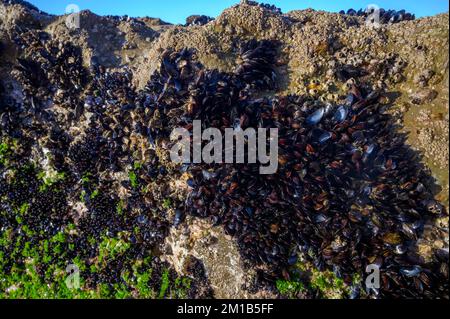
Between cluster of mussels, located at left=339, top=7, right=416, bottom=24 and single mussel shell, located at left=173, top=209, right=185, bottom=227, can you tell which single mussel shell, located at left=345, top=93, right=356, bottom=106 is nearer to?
cluster of mussels, located at left=339, top=7, right=416, bottom=24

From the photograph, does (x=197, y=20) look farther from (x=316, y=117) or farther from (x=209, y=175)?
(x=209, y=175)

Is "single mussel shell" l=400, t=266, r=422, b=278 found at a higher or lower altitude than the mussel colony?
lower

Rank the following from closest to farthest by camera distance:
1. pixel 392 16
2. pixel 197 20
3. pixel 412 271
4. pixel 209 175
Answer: pixel 412 271, pixel 209 175, pixel 392 16, pixel 197 20

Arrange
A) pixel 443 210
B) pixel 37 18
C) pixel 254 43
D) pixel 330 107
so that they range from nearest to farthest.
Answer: pixel 443 210
pixel 330 107
pixel 254 43
pixel 37 18

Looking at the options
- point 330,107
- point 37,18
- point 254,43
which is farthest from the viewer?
point 37,18

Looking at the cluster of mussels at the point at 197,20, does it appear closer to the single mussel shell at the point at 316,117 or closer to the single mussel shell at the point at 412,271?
the single mussel shell at the point at 316,117

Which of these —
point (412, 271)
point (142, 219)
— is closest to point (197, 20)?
point (142, 219)

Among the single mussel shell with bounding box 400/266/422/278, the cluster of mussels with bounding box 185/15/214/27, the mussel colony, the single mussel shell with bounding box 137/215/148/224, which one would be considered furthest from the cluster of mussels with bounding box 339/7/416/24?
the single mussel shell with bounding box 137/215/148/224

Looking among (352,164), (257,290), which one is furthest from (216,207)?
(352,164)
